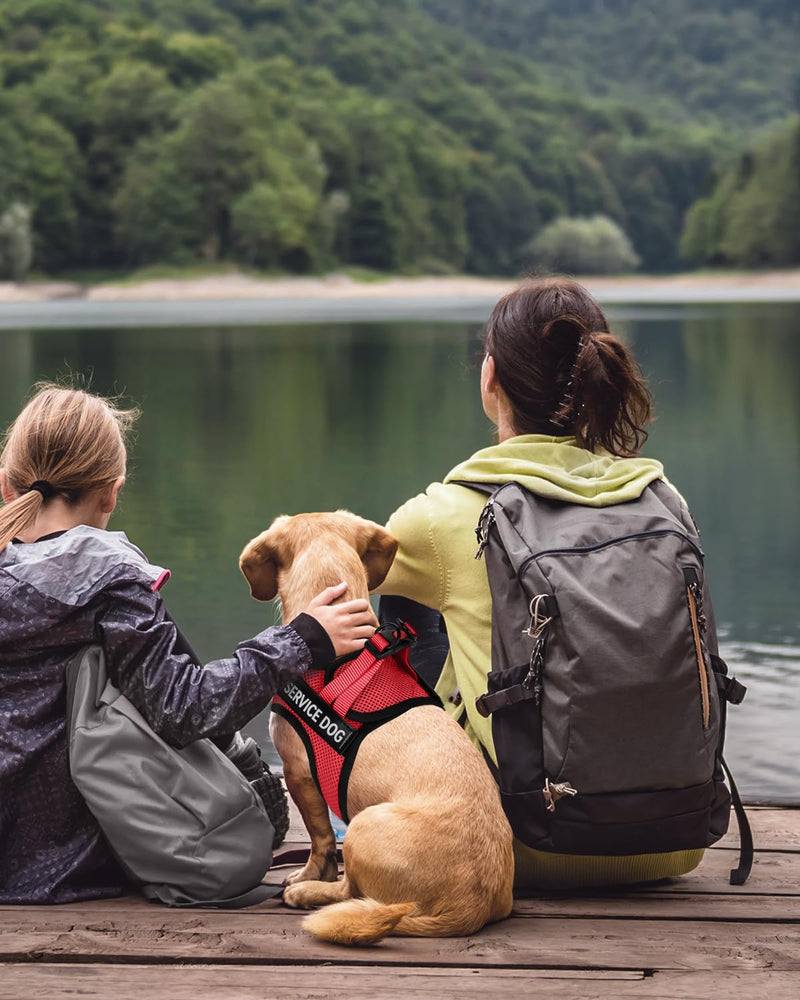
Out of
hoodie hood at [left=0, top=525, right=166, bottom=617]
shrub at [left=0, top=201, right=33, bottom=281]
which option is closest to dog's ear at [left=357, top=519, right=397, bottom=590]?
hoodie hood at [left=0, top=525, right=166, bottom=617]

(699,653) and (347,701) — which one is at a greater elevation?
(699,653)

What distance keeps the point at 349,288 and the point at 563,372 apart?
92966 millimetres

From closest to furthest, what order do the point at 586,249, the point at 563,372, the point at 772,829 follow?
1. the point at 563,372
2. the point at 772,829
3. the point at 586,249

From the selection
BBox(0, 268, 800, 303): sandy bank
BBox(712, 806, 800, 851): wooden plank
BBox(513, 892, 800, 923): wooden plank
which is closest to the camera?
BBox(513, 892, 800, 923): wooden plank

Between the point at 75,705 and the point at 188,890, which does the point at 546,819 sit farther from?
the point at 75,705

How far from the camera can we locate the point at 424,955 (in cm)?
221

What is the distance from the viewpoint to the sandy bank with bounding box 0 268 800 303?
81.9 metres

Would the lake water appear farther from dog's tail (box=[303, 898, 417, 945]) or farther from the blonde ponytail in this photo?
dog's tail (box=[303, 898, 417, 945])

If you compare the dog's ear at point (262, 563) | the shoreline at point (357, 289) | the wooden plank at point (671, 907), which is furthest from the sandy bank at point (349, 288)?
the wooden plank at point (671, 907)

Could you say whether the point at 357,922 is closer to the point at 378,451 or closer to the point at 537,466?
the point at 537,466

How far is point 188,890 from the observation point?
249 cm

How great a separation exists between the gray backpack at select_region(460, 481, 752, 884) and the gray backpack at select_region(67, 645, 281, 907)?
1.73 feet

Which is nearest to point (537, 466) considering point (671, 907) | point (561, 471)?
point (561, 471)

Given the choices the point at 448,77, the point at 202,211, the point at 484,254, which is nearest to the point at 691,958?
the point at 202,211
